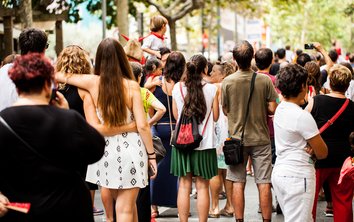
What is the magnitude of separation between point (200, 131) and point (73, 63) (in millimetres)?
1839

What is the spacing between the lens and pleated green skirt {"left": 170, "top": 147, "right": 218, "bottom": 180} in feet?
31.9

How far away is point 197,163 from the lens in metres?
9.72

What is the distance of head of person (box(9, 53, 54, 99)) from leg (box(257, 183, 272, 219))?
4857mm

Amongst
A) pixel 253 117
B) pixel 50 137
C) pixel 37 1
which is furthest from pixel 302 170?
pixel 37 1

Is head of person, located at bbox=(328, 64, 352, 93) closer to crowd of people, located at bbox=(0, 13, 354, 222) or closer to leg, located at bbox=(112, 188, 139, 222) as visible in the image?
crowd of people, located at bbox=(0, 13, 354, 222)

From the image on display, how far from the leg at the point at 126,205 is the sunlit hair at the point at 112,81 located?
0.64 meters

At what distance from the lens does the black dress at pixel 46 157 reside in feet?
17.6

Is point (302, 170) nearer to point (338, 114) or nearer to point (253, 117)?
point (338, 114)

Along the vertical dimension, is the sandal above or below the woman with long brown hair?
below

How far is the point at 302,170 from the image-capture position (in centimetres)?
765

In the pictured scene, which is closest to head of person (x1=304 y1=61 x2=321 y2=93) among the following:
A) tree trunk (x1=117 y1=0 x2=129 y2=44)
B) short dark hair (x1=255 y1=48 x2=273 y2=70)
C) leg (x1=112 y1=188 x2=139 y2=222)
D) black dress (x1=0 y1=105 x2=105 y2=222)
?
short dark hair (x1=255 y1=48 x2=273 y2=70)

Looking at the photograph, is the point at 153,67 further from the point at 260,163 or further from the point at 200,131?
the point at 260,163

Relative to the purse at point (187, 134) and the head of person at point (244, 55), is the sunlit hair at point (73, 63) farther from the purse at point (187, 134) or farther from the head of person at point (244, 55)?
the head of person at point (244, 55)

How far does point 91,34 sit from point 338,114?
5578 cm
